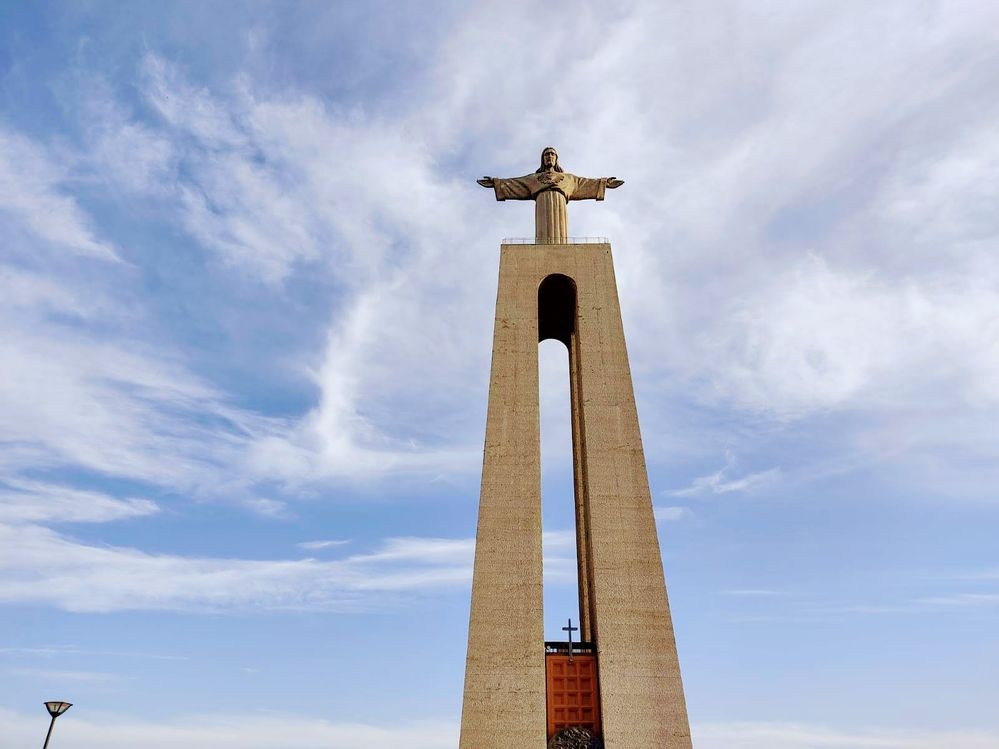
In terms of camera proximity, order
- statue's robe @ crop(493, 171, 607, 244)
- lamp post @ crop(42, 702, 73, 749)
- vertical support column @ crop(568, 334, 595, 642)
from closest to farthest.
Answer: lamp post @ crop(42, 702, 73, 749)
vertical support column @ crop(568, 334, 595, 642)
statue's robe @ crop(493, 171, 607, 244)

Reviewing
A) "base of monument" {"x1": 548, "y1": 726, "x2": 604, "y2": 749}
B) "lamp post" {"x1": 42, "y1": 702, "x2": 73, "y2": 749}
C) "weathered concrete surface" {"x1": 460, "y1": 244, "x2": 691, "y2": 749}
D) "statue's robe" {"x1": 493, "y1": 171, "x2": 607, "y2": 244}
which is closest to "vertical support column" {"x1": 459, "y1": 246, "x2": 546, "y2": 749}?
"weathered concrete surface" {"x1": 460, "y1": 244, "x2": 691, "y2": 749}

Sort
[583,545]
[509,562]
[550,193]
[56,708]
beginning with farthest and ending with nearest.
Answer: [550,193], [583,545], [509,562], [56,708]

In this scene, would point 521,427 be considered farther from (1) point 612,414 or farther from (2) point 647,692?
(2) point 647,692

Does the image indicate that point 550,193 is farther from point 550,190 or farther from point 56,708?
point 56,708

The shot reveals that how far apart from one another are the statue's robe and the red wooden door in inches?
449

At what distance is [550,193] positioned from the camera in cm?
2323

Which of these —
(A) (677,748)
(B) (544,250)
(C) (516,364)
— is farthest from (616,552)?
(B) (544,250)

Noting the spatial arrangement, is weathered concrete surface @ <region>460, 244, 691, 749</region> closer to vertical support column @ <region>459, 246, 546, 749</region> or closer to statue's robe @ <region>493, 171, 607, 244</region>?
vertical support column @ <region>459, 246, 546, 749</region>

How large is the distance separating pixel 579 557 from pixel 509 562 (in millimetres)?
3266

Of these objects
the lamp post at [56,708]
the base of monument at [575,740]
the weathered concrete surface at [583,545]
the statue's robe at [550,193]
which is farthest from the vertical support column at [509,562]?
the lamp post at [56,708]

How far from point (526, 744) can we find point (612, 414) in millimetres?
7724

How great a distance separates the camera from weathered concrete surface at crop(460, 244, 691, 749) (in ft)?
52.3

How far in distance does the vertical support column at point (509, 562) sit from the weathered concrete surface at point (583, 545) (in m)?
0.02

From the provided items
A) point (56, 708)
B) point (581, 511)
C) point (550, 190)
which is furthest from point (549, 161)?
point (56, 708)
